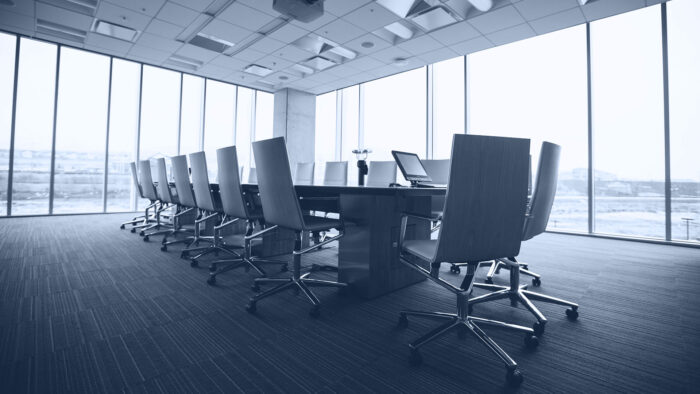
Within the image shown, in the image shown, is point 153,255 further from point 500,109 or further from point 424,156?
point 500,109

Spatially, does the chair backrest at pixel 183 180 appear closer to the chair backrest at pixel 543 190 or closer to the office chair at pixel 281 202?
the office chair at pixel 281 202

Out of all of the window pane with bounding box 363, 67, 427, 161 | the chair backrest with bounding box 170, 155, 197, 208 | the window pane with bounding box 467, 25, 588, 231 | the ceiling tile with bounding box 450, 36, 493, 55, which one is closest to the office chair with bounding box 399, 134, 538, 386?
the chair backrest with bounding box 170, 155, 197, 208

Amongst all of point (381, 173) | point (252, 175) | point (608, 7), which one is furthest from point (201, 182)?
point (608, 7)

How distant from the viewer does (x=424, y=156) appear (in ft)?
23.1

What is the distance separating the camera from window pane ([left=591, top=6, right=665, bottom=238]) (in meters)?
4.62

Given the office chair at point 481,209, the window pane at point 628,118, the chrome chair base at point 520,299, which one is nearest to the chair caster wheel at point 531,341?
the chrome chair base at point 520,299

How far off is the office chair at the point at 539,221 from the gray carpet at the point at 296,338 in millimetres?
113

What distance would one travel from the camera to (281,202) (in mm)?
2066

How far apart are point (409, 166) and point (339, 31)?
3.82 m

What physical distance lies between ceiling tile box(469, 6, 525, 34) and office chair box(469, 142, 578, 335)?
3579 mm

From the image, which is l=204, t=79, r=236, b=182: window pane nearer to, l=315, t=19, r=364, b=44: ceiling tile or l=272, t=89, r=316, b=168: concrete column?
l=272, t=89, r=316, b=168: concrete column

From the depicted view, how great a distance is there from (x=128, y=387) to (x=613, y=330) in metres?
2.40

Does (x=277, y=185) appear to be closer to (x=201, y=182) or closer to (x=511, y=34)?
(x=201, y=182)

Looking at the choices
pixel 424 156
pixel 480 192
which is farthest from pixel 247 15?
pixel 480 192
